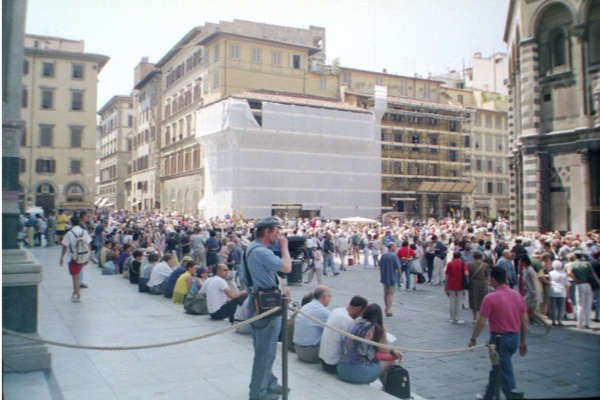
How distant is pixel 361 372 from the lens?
5316 mm

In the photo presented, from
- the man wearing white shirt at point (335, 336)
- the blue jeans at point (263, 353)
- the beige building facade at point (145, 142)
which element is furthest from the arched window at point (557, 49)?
the beige building facade at point (145, 142)

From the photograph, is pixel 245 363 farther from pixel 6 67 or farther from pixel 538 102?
pixel 538 102

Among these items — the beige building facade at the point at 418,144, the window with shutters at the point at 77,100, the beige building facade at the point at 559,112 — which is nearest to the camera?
the window with shutters at the point at 77,100

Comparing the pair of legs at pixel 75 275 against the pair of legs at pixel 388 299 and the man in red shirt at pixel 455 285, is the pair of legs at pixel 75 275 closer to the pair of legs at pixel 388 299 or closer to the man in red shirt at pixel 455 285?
the pair of legs at pixel 388 299

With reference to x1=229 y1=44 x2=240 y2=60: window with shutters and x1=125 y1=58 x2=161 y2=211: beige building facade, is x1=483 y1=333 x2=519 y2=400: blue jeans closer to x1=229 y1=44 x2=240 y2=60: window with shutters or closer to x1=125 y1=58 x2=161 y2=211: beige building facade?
x1=229 y1=44 x2=240 y2=60: window with shutters

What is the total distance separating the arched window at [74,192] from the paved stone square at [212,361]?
4584 mm

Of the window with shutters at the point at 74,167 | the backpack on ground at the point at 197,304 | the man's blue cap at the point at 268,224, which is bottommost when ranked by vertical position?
the backpack on ground at the point at 197,304

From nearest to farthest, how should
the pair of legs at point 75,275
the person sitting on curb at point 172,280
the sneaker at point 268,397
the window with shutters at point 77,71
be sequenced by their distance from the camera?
the sneaker at point 268,397 < the window with shutters at point 77,71 < the pair of legs at point 75,275 < the person sitting on curb at point 172,280

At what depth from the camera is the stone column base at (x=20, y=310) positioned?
17.2 feet

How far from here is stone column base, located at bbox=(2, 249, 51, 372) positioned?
525 centimetres

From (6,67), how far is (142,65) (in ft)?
183

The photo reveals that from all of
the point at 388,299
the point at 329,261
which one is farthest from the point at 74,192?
the point at 388,299

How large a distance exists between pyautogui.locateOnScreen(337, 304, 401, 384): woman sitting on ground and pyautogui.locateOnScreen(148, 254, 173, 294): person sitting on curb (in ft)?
21.5

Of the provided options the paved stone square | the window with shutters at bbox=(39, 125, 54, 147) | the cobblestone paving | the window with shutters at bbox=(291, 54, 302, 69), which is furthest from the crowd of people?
the window with shutters at bbox=(291, 54, 302, 69)
